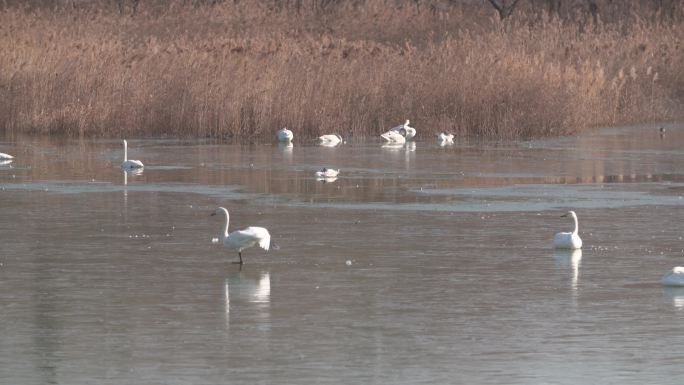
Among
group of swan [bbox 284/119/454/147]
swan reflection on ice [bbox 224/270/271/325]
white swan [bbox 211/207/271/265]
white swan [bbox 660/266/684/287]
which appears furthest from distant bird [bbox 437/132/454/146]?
white swan [bbox 660/266/684/287]

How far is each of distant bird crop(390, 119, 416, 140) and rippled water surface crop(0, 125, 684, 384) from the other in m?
4.56

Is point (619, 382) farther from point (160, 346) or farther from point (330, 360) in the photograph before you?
point (160, 346)

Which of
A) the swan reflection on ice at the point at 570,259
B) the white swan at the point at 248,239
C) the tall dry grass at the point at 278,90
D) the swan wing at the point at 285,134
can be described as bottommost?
the swan reflection on ice at the point at 570,259

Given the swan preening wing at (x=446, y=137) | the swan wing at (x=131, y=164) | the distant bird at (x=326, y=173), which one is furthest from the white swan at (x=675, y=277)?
the swan preening wing at (x=446, y=137)

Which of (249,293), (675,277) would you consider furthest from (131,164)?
(675,277)

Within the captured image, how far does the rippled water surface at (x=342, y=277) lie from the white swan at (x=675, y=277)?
0.07m

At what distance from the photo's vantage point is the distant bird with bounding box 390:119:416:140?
978 inches

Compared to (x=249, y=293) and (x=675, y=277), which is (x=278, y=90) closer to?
(x=249, y=293)

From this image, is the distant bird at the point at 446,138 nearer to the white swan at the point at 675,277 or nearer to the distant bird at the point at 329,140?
the distant bird at the point at 329,140

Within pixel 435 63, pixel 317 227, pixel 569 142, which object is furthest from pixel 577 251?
pixel 435 63

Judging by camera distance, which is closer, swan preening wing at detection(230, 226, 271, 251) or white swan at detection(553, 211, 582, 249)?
swan preening wing at detection(230, 226, 271, 251)

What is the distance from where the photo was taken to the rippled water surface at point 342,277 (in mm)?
8086

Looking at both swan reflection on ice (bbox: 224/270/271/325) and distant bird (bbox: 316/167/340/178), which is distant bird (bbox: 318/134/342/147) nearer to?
distant bird (bbox: 316/167/340/178)

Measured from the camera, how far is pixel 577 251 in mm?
12398
